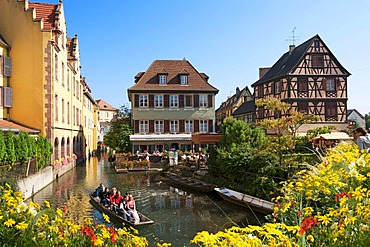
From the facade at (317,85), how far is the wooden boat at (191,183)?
54.6ft

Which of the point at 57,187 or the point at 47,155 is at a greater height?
the point at 47,155

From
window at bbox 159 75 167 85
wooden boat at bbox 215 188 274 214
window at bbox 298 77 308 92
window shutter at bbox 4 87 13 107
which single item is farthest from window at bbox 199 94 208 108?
wooden boat at bbox 215 188 274 214

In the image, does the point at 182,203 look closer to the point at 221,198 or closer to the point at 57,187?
the point at 221,198

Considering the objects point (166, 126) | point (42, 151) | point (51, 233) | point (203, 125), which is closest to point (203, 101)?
point (203, 125)

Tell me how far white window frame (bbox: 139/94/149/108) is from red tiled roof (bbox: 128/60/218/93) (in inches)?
30.0

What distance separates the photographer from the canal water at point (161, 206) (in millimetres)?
12953

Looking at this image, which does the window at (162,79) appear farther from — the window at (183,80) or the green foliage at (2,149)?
the green foliage at (2,149)

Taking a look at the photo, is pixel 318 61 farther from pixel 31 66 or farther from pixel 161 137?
pixel 31 66

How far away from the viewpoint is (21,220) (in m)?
4.39

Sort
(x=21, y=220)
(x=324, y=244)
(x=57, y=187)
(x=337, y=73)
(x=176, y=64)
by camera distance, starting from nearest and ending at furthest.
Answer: (x=324, y=244) < (x=21, y=220) < (x=57, y=187) < (x=337, y=73) < (x=176, y=64)

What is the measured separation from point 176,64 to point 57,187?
22.6m

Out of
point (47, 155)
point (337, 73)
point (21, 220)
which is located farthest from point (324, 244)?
point (337, 73)

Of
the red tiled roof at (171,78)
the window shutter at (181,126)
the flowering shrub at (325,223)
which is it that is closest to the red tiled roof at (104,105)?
the red tiled roof at (171,78)

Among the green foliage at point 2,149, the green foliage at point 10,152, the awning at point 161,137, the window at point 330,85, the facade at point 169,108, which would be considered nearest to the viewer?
the green foliage at point 2,149
